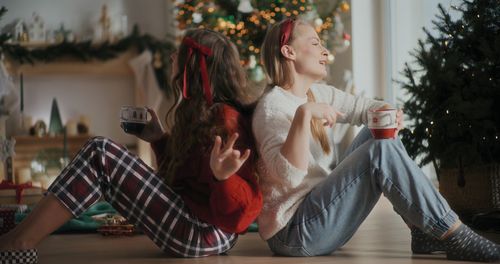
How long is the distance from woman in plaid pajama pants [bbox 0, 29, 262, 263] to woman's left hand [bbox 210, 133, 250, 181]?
69mm

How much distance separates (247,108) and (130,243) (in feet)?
2.88

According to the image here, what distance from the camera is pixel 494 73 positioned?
3.41 metres

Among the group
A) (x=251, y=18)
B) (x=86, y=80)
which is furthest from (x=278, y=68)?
(x=86, y=80)

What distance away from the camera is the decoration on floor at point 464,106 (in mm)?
3383

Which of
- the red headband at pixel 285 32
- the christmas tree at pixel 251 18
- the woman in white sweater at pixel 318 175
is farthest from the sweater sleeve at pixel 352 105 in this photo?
the christmas tree at pixel 251 18

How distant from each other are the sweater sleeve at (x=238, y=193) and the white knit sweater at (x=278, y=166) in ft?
0.14

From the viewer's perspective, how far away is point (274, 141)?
2262 mm

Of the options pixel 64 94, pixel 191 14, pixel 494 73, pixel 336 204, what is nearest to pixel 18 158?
pixel 64 94

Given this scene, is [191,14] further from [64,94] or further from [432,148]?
[432,148]

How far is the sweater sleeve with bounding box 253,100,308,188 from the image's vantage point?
2.21 metres

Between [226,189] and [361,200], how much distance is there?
399 millimetres

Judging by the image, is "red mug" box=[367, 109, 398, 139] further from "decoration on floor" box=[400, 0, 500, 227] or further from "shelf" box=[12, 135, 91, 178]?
"shelf" box=[12, 135, 91, 178]

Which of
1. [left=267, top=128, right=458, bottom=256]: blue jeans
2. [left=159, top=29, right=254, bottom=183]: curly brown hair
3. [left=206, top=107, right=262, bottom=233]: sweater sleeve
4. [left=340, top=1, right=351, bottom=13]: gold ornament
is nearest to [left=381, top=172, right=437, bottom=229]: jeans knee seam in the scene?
[left=267, top=128, right=458, bottom=256]: blue jeans

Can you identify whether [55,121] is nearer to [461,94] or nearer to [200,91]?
[461,94]
